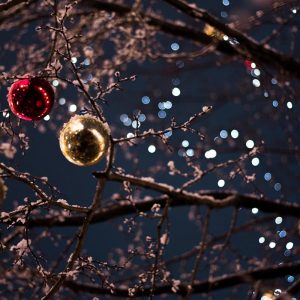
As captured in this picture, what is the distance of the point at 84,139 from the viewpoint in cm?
265

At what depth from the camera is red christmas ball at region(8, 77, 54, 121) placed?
2.68 metres

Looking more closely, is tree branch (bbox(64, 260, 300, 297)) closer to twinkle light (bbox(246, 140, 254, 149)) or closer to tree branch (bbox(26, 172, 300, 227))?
tree branch (bbox(26, 172, 300, 227))

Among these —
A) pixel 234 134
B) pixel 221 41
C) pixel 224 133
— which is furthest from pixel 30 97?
pixel 224 133

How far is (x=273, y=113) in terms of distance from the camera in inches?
250

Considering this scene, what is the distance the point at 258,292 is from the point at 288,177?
3.68 meters

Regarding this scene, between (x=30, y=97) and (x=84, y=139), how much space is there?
429mm

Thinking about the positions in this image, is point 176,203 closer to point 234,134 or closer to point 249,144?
point 249,144

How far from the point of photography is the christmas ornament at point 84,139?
2.66 m

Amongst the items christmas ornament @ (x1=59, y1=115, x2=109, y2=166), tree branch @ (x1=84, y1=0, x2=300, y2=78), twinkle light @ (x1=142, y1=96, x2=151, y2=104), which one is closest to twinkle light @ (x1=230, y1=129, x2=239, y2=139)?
twinkle light @ (x1=142, y1=96, x2=151, y2=104)

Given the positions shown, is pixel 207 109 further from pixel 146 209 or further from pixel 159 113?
pixel 159 113

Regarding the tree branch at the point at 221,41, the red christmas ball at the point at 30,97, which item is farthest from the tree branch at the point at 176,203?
the tree branch at the point at 221,41

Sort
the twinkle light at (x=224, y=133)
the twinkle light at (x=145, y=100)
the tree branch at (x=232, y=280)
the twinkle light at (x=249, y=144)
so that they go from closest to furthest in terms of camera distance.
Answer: the tree branch at (x=232, y=280), the twinkle light at (x=249, y=144), the twinkle light at (x=145, y=100), the twinkle light at (x=224, y=133)

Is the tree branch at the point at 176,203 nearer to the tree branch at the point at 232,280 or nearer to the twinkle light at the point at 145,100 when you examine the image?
the tree branch at the point at 232,280

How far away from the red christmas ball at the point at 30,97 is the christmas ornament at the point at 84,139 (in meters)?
0.20
